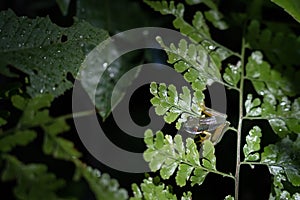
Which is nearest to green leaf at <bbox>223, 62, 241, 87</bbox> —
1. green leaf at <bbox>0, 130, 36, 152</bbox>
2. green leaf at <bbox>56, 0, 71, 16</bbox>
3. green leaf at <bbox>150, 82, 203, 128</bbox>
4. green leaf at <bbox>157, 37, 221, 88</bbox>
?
green leaf at <bbox>157, 37, 221, 88</bbox>

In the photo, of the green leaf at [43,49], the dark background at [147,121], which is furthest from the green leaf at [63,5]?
the green leaf at [43,49]

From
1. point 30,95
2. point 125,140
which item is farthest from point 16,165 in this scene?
point 125,140

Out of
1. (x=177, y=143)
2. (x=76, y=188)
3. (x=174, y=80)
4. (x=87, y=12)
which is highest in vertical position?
(x=87, y=12)

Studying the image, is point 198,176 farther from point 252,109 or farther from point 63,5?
point 63,5

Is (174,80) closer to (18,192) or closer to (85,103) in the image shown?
(85,103)

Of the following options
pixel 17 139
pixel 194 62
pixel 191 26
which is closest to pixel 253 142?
pixel 194 62
